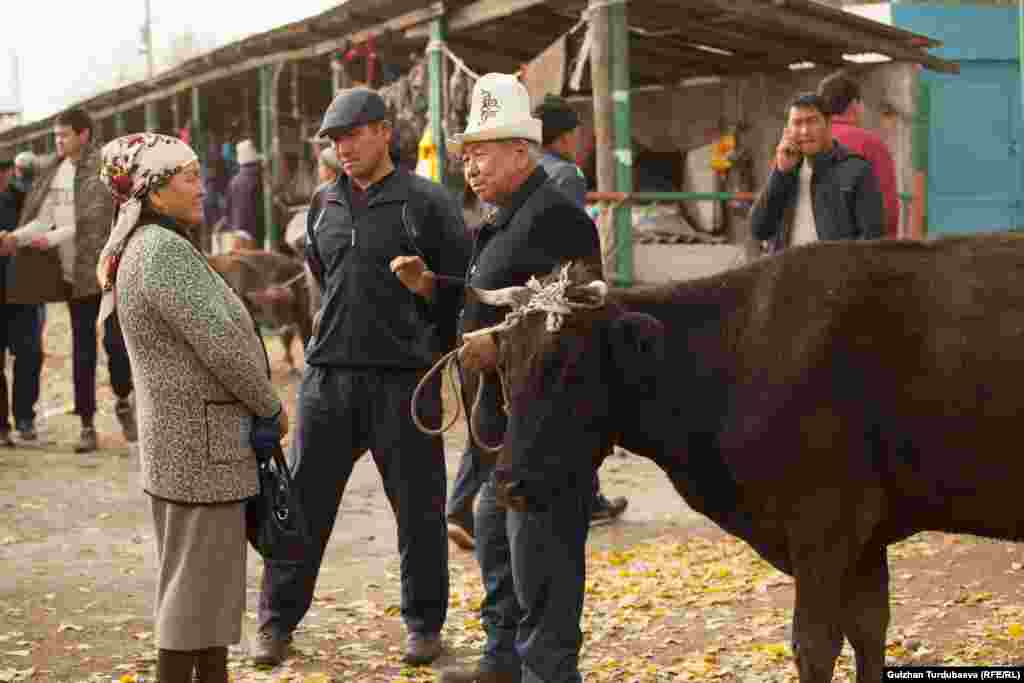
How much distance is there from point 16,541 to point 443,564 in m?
3.60

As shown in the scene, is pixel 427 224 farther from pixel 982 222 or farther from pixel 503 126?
pixel 982 222

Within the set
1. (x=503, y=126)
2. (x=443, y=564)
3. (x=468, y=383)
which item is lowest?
(x=443, y=564)

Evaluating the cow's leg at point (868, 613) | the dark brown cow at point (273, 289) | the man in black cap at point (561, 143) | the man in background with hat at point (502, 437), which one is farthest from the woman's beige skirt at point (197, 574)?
the dark brown cow at point (273, 289)

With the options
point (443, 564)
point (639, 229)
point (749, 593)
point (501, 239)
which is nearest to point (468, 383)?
point (501, 239)

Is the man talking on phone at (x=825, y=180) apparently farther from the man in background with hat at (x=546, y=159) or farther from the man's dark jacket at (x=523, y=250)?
the man's dark jacket at (x=523, y=250)

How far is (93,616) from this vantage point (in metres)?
6.94

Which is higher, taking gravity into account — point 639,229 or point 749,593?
point 639,229

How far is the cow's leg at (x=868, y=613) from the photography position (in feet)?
16.5

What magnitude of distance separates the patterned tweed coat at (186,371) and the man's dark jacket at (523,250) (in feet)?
2.40

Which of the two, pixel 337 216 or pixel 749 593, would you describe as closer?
pixel 337 216

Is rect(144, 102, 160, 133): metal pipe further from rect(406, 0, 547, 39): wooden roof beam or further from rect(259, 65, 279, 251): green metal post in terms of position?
rect(406, 0, 547, 39): wooden roof beam

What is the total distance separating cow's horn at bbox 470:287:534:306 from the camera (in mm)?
4707

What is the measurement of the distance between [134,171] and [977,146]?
42.8 ft

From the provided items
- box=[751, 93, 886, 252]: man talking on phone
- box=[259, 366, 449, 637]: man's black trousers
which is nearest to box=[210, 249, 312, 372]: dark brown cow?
box=[751, 93, 886, 252]: man talking on phone
